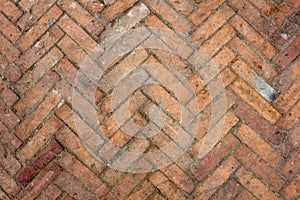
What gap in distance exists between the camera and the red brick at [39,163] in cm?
254

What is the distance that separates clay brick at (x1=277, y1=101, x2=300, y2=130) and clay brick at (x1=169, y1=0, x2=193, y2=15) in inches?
40.9

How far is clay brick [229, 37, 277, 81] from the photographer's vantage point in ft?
8.68

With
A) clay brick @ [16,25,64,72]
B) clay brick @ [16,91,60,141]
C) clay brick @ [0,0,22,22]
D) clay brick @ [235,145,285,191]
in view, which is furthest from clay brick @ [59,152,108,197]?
clay brick @ [0,0,22,22]

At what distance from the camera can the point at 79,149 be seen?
2.55m

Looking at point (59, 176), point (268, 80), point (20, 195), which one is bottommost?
point (20, 195)

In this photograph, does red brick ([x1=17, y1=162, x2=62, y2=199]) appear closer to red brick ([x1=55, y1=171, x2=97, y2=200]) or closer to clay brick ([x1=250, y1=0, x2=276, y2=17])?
red brick ([x1=55, y1=171, x2=97, y2=200])

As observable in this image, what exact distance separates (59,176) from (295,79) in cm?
184

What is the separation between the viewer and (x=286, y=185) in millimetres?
2551

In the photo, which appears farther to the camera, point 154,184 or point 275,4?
point 275,4

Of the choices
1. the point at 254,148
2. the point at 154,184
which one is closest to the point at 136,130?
the point at 154,184

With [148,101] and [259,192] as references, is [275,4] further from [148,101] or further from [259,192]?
[259,192]

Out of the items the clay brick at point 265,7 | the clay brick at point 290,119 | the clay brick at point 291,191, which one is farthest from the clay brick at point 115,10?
the clay brick at point 291,191

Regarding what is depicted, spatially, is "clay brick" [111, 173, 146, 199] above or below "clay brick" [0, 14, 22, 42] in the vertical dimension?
below

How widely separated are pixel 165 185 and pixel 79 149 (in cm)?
66
